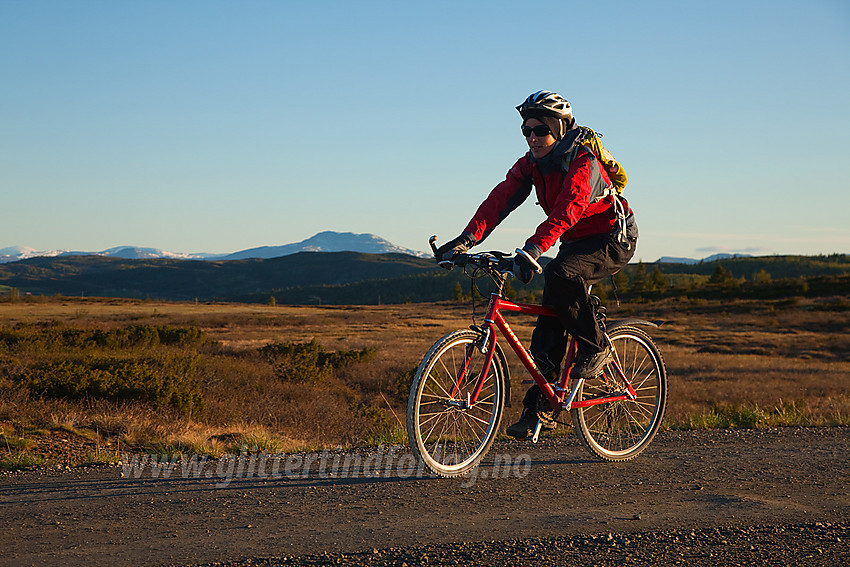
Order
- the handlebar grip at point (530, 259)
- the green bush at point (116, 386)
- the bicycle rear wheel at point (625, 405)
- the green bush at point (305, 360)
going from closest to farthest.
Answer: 1. the handlebar grip at point (530, 259)
2. the bicycle rear wheel at point (625, 405)
3. the green bush at point (116, 386)
4. the green bush at point (305, 360)

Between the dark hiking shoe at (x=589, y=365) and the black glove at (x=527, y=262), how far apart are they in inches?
39.2

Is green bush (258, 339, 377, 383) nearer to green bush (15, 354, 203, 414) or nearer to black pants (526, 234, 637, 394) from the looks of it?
green bush (15, 354, 203, 414)

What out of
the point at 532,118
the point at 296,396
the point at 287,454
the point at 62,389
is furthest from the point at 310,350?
the point at 532,118

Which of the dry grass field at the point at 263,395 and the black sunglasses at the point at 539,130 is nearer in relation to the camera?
the black sunglasses at the point at 539,130

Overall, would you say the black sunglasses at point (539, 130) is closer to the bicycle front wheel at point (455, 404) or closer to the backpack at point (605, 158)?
the backpack at point (605, 158)

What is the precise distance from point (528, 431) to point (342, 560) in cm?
221

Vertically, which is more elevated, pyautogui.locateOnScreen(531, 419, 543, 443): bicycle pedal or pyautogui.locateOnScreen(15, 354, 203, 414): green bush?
pyautogui.locateOnScreen(531, 419, 543, 443): bicycle pedal

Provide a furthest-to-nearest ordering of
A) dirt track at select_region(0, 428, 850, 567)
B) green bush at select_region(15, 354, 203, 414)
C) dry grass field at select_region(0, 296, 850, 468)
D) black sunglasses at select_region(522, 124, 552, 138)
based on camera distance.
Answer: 1. green bush at select_region(15, 354, 203, 414)
2. dry grass field at select_region(0, 296, 850, 468)
3. black sunglasses at select_region(522, 124, 552, 138)
4. dirt track at select_region(0, 428, 850, 567)

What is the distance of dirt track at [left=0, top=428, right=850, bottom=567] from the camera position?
3.13 m

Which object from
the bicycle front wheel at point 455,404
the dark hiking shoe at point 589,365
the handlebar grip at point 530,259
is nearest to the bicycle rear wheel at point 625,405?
the dark hiking shoe at point 589,365

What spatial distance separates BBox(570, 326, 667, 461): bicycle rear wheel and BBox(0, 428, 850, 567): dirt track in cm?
25

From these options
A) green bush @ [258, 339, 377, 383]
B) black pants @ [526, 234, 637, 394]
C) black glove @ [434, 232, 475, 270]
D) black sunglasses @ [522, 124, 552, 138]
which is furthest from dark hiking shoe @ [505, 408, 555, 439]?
green bush @ [258, 339, 377, 383]

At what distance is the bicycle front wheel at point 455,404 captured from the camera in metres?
4.45

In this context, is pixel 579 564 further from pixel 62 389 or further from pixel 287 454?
pixel 62 389
